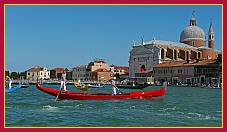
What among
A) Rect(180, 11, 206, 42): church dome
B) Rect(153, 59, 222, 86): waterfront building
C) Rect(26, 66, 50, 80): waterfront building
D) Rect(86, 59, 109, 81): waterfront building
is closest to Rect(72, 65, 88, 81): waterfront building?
Rect(86, 59, 109, 81): waterfront building

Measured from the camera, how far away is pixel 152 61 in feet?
164

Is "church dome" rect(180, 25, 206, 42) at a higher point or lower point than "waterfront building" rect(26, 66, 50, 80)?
higher

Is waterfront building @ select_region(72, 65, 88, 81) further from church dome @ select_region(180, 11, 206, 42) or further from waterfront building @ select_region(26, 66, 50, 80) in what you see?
church dome @ select_region(180, 11, 206, 42)

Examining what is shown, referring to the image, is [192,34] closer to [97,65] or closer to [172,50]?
[172,50]

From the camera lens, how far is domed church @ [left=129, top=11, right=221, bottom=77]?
50469mm

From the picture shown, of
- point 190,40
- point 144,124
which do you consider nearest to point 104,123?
point 144,124

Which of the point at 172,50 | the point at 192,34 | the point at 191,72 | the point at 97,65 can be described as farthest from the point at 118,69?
the point at 191,72

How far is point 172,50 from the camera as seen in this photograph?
169 ft

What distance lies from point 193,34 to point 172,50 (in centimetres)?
762

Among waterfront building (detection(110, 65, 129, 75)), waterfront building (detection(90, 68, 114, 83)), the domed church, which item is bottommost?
waterfront building (detection(90, 68, 114, 83))

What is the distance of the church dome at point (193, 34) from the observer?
2237 inches

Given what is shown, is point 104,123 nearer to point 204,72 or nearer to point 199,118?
point 199,118

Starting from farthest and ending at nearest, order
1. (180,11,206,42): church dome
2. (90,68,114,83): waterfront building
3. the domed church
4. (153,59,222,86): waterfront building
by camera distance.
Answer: (90,68,114,83): waterfront building
(180,11,206,42): church dome
the domed church
(153,59,222,86): waterfront building

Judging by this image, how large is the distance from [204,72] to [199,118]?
30.8 metres
